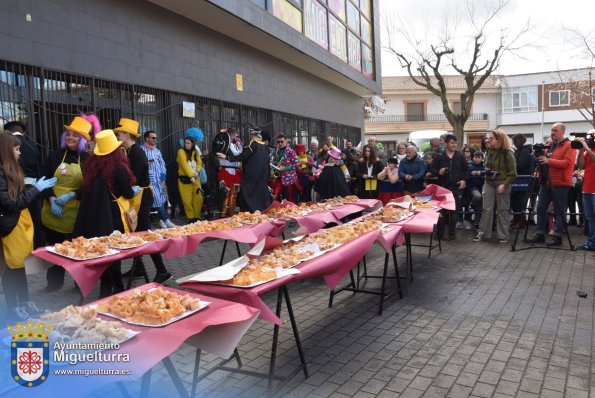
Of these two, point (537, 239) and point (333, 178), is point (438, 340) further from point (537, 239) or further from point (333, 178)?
point (333, 178)

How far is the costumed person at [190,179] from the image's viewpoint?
954 cm

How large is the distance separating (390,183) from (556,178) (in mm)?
3087

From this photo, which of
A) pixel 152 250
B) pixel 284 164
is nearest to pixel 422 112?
pixel 284 164

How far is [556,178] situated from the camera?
800 centimetres

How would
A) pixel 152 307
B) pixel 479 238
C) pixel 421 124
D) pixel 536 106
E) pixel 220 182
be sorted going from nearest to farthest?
pixel 152 307 < pixel 479 238 < pixel 220 182 < pixel 536 106 < pixel 421 124

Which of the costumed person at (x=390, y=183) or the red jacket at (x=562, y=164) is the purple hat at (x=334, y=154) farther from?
the red jacket at (x=562, y=164)

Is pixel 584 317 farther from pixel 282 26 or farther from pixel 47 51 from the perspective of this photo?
pixel 282 26

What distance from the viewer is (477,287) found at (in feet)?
19.3

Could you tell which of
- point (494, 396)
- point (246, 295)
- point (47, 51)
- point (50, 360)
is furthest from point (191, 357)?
point (47, 51)

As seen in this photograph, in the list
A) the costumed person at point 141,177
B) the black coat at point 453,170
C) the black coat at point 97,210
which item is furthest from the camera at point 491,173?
the black coat at point 97,210

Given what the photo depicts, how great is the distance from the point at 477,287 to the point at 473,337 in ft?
5.68

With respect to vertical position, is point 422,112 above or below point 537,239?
above

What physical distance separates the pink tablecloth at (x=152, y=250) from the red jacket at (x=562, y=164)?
15.9 ft

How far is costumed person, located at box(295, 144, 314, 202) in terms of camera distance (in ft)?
39.9
